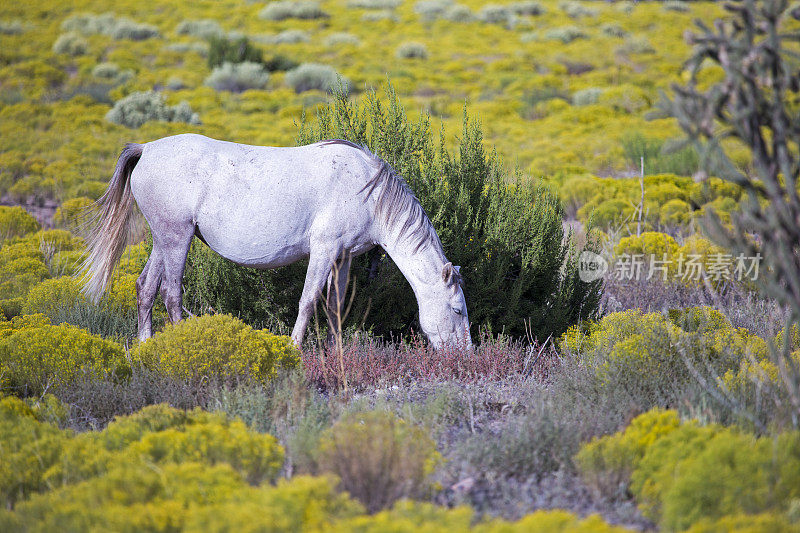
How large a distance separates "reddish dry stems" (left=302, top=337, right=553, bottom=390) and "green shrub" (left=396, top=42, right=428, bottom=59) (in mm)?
25949

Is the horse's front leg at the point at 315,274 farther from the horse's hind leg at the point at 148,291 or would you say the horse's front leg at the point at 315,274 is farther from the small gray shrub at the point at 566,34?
the small gray shrub at the point at 566,34

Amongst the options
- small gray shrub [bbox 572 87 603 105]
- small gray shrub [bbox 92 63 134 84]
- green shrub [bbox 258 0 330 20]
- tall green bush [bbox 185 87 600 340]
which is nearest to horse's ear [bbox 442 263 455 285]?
tall green bush [bbox 185 87 600 340]

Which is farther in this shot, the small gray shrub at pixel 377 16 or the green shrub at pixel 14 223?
the small gray shrub at pixel 377 16

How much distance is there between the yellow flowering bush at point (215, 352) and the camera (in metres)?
4.39

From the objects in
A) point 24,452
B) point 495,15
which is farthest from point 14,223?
point 495,15

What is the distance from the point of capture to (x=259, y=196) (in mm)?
4777

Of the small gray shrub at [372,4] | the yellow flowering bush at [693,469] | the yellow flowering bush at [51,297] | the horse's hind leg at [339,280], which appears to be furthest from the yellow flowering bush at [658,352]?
the small gray shrub at [372,4]

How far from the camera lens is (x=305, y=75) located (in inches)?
932

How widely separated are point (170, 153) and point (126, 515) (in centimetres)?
317

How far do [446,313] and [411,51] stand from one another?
26.7m

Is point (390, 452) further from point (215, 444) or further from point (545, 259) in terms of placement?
point (545, 259)

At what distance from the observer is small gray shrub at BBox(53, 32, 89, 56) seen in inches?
1090

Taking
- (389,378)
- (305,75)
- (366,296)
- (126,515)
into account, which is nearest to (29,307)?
(366,296)

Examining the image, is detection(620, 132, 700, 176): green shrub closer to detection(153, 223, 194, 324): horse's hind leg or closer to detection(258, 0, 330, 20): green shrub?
detection(153, 223, 194, 324): horse's hind leg
